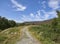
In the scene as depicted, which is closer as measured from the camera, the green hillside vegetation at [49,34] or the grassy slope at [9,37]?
the grassy slope at [9,37]

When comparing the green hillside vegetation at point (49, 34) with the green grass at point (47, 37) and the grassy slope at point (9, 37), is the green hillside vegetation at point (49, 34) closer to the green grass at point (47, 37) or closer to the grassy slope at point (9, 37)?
the green grass at point (47, 37)

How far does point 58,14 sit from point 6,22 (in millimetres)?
19998

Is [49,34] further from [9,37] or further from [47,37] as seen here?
[9,37]

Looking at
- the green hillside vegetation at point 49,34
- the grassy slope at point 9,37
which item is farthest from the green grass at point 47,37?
the grassy slope at point 9,37

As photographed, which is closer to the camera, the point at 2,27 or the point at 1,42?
the point at 1,42

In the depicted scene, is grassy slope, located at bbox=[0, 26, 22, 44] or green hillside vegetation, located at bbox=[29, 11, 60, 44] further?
green hillside vegetation, located at bbox=[29, 11, 60, 44]

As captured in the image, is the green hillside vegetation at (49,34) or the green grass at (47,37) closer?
the green grass at (47,37)

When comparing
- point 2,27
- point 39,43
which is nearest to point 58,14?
point 39,43

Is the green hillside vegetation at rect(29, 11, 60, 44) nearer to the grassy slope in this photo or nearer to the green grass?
the green grass

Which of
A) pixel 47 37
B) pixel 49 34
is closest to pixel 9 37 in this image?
pixel 47 37

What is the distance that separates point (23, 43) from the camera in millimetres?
21516

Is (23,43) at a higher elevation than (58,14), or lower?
lower

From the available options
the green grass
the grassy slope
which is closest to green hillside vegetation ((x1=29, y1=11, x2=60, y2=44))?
the green grass

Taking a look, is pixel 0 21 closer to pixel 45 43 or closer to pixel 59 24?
pixel 59 24
